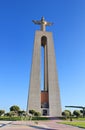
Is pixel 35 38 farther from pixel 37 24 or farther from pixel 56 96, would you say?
pixel 56 96

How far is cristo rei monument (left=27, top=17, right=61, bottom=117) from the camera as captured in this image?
1868 inches

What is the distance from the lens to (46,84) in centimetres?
5253

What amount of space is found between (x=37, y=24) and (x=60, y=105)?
2260cm

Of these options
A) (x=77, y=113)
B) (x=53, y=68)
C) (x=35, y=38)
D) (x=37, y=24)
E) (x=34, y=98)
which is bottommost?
(x=77, y=113)

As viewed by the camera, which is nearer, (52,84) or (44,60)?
(52,84)

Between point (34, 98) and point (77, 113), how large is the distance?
10468 mm

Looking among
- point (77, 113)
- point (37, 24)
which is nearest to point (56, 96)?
point (77, 113)

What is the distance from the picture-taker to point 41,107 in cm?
4816

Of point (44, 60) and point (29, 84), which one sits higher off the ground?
point (44, 60)

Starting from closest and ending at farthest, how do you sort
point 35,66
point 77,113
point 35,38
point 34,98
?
point 77,113, point 34,98, point 35,66, point 35,38

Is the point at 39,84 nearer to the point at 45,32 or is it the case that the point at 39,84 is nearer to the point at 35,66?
the point at 35,66

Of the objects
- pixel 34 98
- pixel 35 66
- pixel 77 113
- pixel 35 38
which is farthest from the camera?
pixel 35 38

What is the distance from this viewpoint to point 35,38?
178 ft

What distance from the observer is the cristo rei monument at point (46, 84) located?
156 feet
